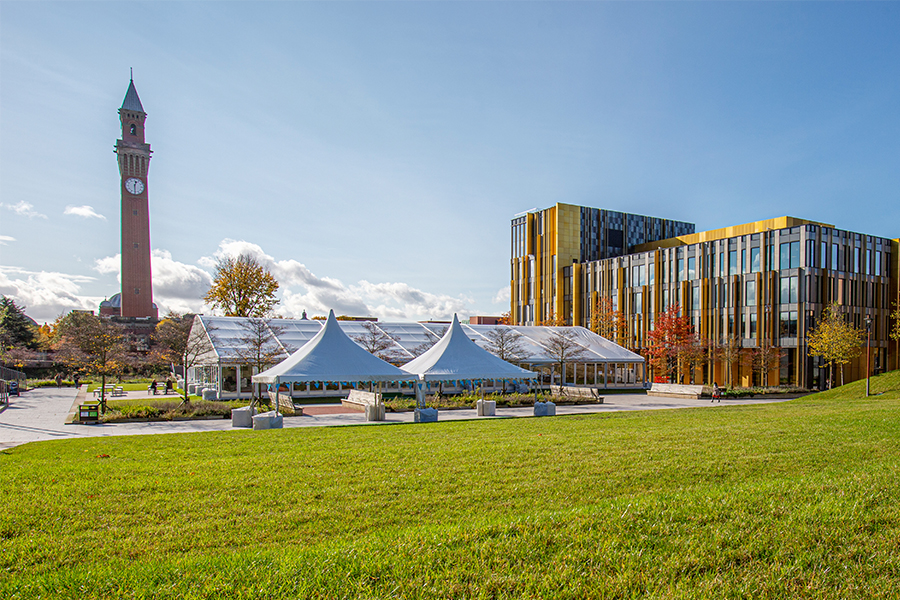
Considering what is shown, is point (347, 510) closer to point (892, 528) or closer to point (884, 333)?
point (892, 528)

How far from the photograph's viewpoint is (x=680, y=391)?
33219 mm

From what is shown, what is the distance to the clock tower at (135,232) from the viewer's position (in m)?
77.8

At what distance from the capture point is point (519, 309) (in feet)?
240

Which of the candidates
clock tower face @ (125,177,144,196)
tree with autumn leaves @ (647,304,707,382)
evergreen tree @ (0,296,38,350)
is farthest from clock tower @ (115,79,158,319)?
tree with autumn leaves @ (647,304,707,382)

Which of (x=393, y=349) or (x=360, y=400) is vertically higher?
(x=393, y=349)

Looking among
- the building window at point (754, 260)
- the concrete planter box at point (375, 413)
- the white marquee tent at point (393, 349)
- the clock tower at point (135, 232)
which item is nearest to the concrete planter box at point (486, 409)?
the concrete planter box at point (375, 413)

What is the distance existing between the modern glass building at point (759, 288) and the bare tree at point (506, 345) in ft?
60.0

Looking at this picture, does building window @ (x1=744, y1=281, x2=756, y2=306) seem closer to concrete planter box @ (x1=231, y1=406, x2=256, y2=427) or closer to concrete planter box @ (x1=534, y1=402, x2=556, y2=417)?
concrete planter box @ (x1=534, y1=402, x2=556, y2=417)

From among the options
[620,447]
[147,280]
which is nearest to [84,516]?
[620,447]

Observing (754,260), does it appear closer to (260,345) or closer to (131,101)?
(260,345)

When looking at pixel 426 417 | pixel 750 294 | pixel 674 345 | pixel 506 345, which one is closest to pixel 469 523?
pixel 426 417

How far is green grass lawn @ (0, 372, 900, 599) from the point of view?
4.07m

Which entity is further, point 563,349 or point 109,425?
point 563,349

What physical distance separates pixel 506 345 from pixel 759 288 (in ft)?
70.8
